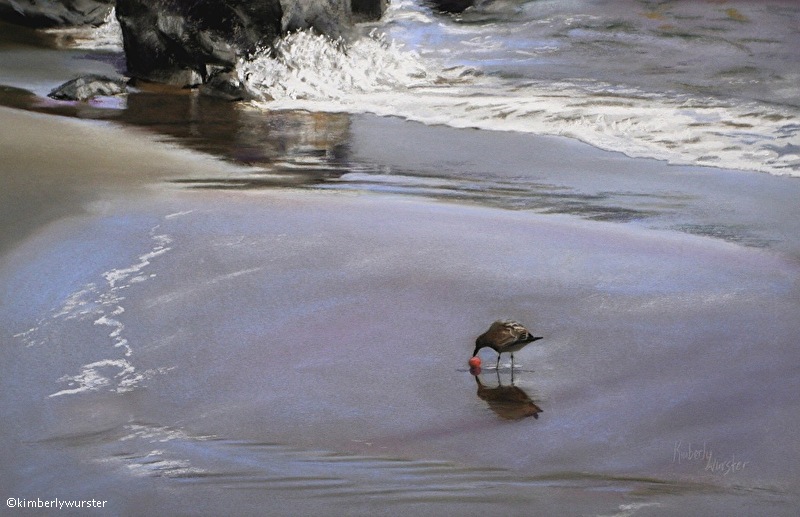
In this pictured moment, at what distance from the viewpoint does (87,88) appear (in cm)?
947

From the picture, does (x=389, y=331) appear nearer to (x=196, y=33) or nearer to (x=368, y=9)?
(x=196, y=33)

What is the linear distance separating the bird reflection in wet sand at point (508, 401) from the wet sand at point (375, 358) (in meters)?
0.01

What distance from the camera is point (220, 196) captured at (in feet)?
21.2

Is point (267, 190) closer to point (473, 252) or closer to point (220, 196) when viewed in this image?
point (220, 196)

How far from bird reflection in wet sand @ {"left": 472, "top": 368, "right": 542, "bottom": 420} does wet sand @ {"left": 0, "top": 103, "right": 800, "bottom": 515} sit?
0.4 inches

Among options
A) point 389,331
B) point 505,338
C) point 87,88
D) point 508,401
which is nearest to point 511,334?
point 505,338

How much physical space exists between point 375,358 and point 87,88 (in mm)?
6163

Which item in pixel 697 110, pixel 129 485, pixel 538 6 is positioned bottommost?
pixel 129 485

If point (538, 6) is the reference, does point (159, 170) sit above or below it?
below

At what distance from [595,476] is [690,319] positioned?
1543mm

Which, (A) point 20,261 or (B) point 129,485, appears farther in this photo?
(A) point 20,261

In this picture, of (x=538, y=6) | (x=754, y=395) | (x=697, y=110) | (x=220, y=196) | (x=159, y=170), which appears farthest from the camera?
(x=538, y=6)

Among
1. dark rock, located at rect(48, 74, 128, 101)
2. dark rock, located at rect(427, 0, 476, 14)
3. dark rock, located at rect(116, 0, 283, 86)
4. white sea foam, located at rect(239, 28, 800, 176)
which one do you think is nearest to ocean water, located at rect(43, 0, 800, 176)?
white sea foam, located at rect(239, 28, 800, 176)

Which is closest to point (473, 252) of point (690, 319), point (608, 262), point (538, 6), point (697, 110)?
point (608, 262)
